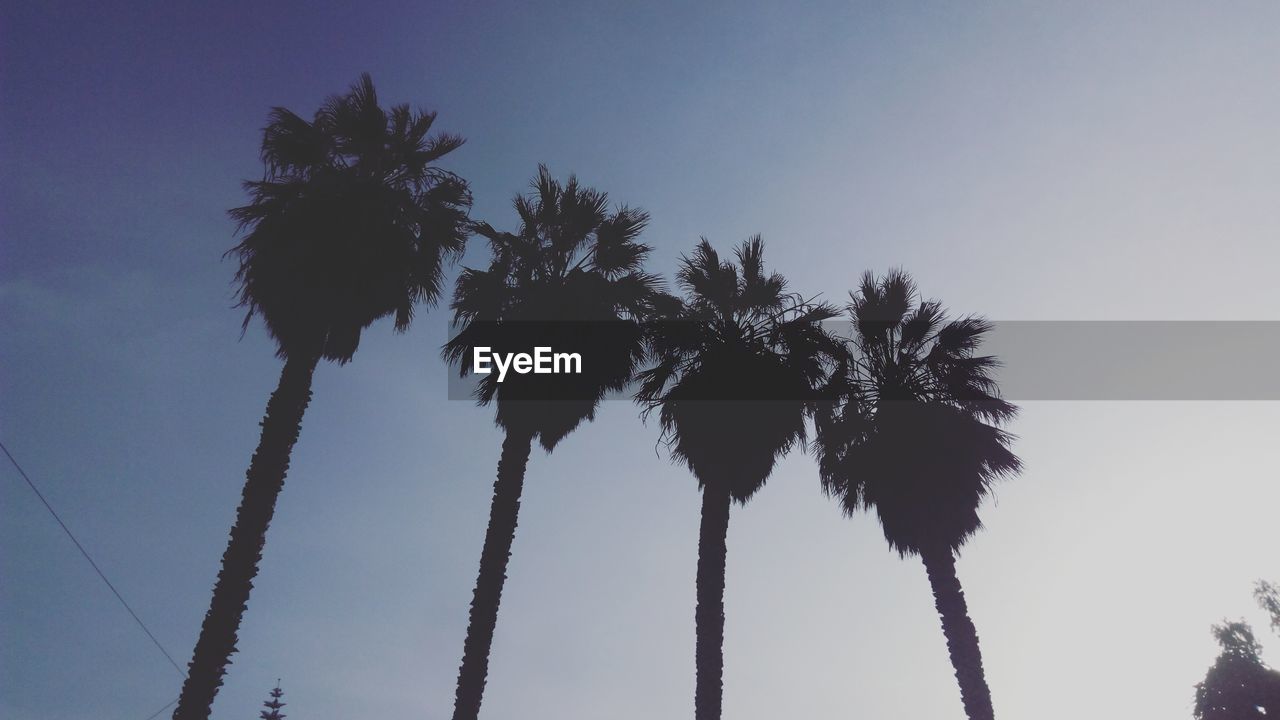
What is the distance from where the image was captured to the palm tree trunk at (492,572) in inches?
480

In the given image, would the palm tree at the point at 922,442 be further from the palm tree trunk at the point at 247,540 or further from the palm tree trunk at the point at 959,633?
the palm tree trunk at the point at 247,540

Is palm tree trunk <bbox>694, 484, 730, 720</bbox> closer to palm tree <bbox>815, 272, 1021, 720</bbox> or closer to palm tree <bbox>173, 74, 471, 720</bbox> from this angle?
palm tree <bbox>815, 272, 1021, 720</bbox>

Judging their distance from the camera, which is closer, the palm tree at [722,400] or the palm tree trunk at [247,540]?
the palm tree trunk at [247,540]

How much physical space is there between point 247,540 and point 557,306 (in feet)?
25.3

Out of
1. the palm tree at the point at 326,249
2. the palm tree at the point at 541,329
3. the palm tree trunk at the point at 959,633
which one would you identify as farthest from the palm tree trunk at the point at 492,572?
the palm tree trunk at the point at 959,633

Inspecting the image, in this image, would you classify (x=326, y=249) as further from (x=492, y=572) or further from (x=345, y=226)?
(x=492, y=572)

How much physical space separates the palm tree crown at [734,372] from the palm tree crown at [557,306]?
3.41ft

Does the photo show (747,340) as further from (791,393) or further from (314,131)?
(314,131)

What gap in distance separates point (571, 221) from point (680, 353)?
4.56 m

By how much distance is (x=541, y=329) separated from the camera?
589 inches

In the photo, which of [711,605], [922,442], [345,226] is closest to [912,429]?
[922,442]

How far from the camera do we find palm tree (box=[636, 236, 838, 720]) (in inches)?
542

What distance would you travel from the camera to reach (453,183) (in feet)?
51.6

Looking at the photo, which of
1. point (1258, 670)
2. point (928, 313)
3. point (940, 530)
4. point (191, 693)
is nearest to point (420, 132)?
point (191, 693)
